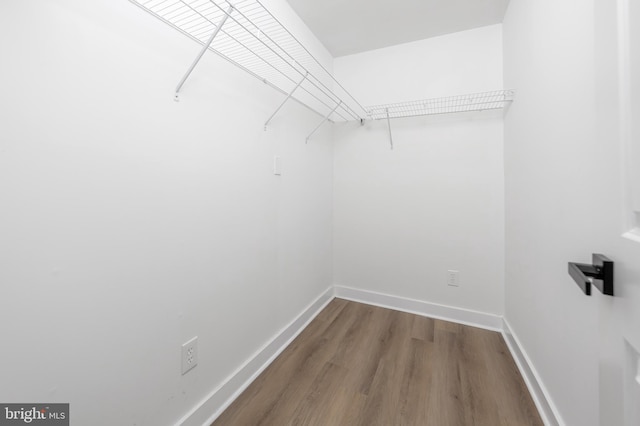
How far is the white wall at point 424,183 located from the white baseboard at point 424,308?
0.04m

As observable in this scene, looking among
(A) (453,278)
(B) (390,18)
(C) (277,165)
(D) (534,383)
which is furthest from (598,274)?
(B) (390,18)

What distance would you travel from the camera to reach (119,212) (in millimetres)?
865

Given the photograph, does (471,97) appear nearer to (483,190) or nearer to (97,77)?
(483,190)

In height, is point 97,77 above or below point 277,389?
above

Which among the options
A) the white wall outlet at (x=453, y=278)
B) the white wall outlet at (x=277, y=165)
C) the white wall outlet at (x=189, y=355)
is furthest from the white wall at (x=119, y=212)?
the white wall outlet at (x=453, y=278)

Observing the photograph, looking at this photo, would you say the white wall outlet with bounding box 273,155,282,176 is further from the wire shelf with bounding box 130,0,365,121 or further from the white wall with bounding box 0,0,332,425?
the wire shelf with bounding box 130,0,365,121

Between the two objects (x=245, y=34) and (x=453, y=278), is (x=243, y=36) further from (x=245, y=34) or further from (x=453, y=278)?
(x=453, y=278)

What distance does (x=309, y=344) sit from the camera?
1.79 metres

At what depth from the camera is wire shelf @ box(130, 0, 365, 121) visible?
0.97 meters

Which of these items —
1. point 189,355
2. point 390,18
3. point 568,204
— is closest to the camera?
point 568,204

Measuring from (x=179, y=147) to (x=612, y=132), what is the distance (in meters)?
1.36

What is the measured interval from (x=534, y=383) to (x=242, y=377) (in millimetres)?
1567

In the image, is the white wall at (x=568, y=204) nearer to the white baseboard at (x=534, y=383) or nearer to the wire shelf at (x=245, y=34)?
the white baseboard at (x=534, y=383)

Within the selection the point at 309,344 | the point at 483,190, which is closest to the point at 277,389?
the point at 309,344
